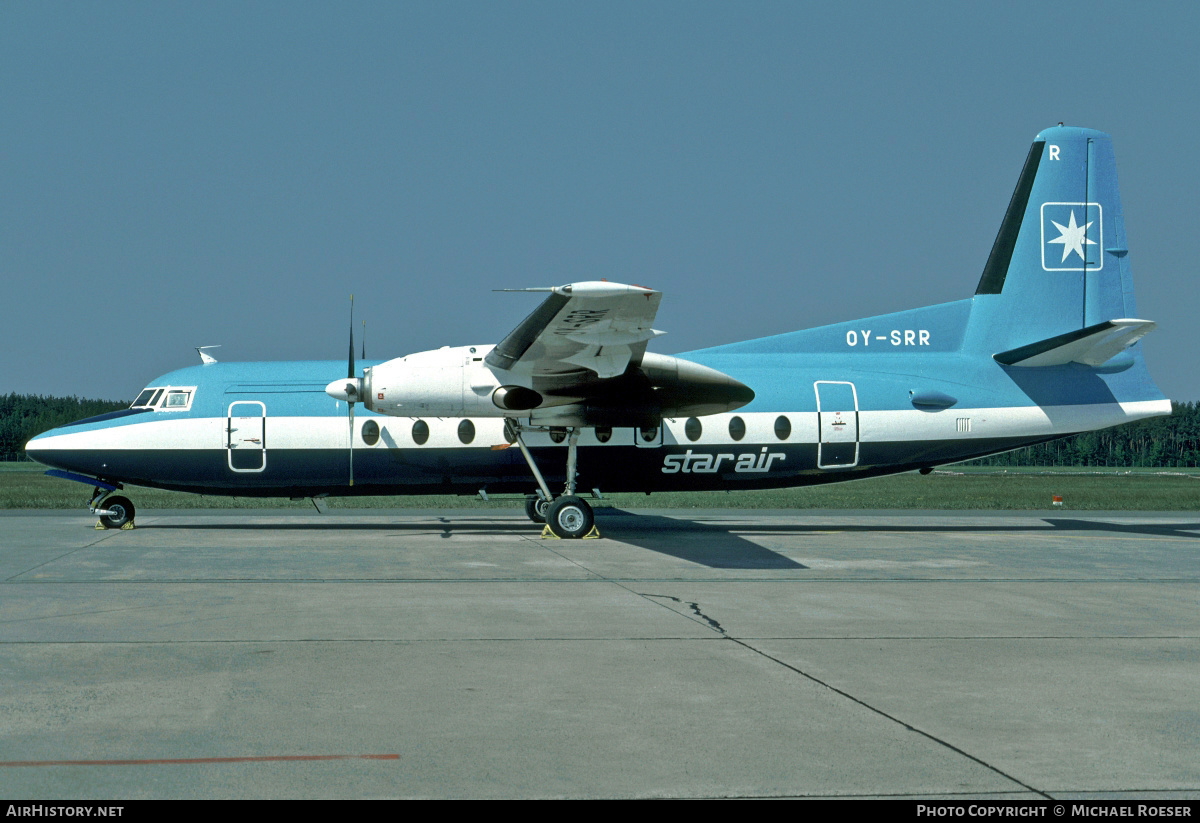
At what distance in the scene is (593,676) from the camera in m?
7.17

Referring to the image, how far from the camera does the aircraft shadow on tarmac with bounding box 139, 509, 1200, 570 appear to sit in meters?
17.4

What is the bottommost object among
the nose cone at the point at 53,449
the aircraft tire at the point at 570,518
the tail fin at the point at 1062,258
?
the aircraft tire at the point at 570,518

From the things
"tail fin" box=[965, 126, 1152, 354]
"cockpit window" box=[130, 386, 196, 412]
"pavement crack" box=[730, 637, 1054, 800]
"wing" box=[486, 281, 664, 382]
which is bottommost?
"pavement crack" box=[730, 637, 1054, 800]

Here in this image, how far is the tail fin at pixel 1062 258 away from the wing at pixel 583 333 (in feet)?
28.2

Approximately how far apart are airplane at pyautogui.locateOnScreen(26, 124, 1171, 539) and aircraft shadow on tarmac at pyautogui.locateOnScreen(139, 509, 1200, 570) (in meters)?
0.94

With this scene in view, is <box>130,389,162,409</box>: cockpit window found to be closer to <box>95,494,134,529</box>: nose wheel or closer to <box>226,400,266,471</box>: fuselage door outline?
<box>226,400,266,471</box>: fuselage door outline

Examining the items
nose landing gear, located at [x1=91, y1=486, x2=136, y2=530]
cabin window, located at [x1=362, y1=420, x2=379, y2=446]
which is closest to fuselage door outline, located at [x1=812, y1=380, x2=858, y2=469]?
cabin window, located at [x1=362, y1=420, x2=379, y2=446]

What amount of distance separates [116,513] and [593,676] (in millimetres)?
15160

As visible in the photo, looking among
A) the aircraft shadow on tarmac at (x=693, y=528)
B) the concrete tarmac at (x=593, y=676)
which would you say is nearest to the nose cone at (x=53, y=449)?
the aircraft shadow on tarmac at (x=693, y=528)

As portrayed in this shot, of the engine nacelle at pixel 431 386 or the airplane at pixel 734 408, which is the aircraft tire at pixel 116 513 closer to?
the airplane at pixel 734 408

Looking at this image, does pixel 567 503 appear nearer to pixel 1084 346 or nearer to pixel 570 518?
pixel 570 518

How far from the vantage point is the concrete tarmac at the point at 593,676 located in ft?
16.3

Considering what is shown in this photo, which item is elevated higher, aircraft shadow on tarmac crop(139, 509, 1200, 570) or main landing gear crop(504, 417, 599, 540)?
main landing gear crop(504, 417, 599, 540)
